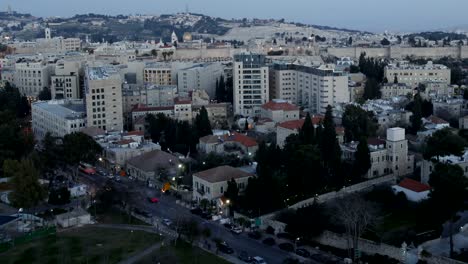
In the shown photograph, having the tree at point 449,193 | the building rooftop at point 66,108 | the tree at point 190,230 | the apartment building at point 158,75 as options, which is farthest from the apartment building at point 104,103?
the tree at point 449,193

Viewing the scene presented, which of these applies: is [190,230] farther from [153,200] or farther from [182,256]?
[153,200]

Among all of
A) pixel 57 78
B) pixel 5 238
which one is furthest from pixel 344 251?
pixel 57 78

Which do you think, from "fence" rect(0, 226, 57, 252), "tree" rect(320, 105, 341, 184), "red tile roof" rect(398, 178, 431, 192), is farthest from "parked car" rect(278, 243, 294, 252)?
"fence" rect(0, 226, 57, 252)

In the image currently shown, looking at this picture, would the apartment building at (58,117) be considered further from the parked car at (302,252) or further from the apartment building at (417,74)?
the apartment building at (417,74)

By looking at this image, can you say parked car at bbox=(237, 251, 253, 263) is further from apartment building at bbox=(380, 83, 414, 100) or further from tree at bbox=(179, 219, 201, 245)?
apartment building at bbox=(380, 83, 414, 100)

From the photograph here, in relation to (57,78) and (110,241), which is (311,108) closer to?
(57,78)

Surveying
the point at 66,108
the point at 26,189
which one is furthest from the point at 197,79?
the point at 26,189
